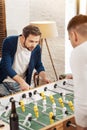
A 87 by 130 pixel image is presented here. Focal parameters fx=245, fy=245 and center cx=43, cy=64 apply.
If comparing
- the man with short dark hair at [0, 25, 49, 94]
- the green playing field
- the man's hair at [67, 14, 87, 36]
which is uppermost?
the man's hair at [67, 14, 87, 36]

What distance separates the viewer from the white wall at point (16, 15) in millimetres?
4414

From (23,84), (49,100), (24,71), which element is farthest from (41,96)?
(24,71)

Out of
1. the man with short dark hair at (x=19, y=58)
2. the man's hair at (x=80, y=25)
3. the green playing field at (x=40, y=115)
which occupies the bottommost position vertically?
the green playing field at (x=40, y=115)

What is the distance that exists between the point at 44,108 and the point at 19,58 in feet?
3.33

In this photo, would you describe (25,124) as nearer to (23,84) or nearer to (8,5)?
(23,84)

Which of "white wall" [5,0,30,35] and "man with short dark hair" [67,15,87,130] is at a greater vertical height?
"white wall" [5,0,30,35]

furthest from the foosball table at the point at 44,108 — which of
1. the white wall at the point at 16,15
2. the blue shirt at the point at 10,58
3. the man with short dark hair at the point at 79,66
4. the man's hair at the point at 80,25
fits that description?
the white wall at the point at 16,15

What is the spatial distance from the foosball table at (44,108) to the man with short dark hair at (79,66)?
0.14 metres

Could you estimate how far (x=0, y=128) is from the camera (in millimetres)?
1608

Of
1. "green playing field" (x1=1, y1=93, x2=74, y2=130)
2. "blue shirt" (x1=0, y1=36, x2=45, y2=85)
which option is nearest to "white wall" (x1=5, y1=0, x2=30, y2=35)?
"blue shirt" (x1=0, y1=36, x2=45, y2=85)

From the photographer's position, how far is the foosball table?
71.0 inches

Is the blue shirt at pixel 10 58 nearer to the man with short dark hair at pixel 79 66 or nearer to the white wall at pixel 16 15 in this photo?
the man with short dark hair at pixel 79 66

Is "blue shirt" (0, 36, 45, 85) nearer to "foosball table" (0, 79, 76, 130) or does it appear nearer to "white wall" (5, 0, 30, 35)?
"foosball table" (0, 79, 76, 130)

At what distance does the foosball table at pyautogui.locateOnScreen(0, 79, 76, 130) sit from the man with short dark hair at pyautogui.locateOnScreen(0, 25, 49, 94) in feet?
0.98
